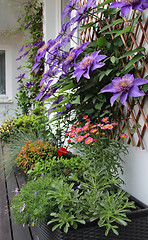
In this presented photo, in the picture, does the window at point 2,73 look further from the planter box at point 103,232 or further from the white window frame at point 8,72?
the planter box at point 103,232

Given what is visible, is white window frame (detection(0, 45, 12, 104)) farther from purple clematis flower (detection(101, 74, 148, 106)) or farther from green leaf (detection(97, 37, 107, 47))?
purple clematis flower (detection(101, 74, 148, 106))

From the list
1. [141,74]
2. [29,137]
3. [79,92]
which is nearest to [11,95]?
[29,137]

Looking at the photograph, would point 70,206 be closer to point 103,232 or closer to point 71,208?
point 71,208

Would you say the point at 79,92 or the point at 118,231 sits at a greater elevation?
the point at 79,92

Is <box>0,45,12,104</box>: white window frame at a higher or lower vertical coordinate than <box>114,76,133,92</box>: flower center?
higher

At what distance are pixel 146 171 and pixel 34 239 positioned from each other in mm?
786

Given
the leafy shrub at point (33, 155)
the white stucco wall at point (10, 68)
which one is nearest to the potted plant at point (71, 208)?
the leafy shrub at point (33, 155)

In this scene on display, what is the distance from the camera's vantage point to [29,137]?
3.04m

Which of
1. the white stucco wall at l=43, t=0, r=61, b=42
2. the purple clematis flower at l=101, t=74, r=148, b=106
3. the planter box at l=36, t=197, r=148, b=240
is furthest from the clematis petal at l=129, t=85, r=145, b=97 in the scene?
the white stucco wall at l=43, t=0, r=61, b=42

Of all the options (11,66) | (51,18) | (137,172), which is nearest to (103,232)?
(137,172)

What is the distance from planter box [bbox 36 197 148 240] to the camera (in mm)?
1066

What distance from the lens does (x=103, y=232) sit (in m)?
1.10

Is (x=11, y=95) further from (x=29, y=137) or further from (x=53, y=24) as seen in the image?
(x=29, y=137)

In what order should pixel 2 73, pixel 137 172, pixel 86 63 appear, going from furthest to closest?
1. pixel 2 73
2. pixel 137 172
3. pixel 86 63
